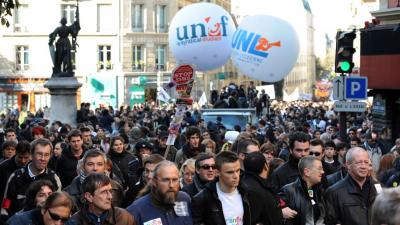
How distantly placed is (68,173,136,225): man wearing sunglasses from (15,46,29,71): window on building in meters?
56.1

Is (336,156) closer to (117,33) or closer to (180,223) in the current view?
(180,223)

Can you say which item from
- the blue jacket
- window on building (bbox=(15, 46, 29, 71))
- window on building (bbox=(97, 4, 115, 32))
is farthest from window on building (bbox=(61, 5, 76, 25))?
the blue jacket

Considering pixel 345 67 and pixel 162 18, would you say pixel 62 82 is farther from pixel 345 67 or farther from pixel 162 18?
pixel 162 18

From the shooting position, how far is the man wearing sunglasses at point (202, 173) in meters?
8.42

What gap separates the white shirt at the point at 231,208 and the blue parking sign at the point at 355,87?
7732mm

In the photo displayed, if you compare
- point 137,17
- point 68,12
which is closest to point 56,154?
point 68,12

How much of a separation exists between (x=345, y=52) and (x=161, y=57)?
49.8 m

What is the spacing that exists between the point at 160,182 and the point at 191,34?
1755 centimetres

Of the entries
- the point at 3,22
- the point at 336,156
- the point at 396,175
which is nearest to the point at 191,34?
the point at 3,22

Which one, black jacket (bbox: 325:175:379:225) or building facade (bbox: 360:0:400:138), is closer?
black jacket (bbox: 325:175:379:225)

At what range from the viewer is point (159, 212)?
7145mm

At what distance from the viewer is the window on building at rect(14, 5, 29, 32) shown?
6225 cm

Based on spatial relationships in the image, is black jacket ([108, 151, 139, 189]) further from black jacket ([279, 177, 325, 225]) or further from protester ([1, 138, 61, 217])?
black jacket ([279, 177, 325, 225])

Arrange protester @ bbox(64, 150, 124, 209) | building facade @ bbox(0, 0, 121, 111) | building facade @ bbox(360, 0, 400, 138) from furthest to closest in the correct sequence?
building facade @ bbox(0, 0, 121, 111), building facade @ bbox(360, 0, 400, 138), protester @ bbox(64, 150, 124, 209)
